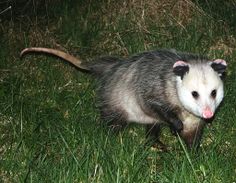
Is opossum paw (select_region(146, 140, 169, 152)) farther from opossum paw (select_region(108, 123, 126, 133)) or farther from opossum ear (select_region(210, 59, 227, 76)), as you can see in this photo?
opossum ear (select_region(210, 59, 227, 76))

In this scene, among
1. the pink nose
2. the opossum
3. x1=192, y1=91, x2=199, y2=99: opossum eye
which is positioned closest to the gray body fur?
the opossum

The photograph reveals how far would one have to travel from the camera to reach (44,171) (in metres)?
3.07

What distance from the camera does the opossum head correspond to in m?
3.38

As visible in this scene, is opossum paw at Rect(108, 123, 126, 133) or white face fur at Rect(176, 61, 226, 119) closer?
white face fur at Rect(176, 61, 226, 119)

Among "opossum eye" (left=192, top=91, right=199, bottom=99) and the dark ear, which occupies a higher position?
the dark ear

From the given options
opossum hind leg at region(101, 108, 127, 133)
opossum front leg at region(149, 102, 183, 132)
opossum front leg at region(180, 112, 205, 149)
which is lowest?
opossum hind leg at region(101, 108, 127, 133)

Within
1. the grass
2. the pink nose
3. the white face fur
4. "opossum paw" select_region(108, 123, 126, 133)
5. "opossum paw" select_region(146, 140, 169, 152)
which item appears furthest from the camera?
"opossum paw" select_region(108, 123, 126, 133)

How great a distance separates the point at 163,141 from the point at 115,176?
1.08 metres

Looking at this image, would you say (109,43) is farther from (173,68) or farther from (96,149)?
(96,149)

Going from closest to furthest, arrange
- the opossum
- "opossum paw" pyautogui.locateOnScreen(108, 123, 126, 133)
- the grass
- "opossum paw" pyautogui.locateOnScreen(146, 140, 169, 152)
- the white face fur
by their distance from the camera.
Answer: the grass, the white face fur, the opossum, "opossum paw" pyautogui.locateOnScreen(146, 140, 169, 152), "opossum paw" pyautogui.locateOnScreen(108, 123, 126, 133)

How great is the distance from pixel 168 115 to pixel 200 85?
1.26 ft

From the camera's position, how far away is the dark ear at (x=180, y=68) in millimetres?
3539

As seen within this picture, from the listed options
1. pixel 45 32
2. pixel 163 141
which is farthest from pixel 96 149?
pixel 45 32

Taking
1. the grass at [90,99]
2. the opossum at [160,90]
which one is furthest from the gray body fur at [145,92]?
the grass at [90,99]
